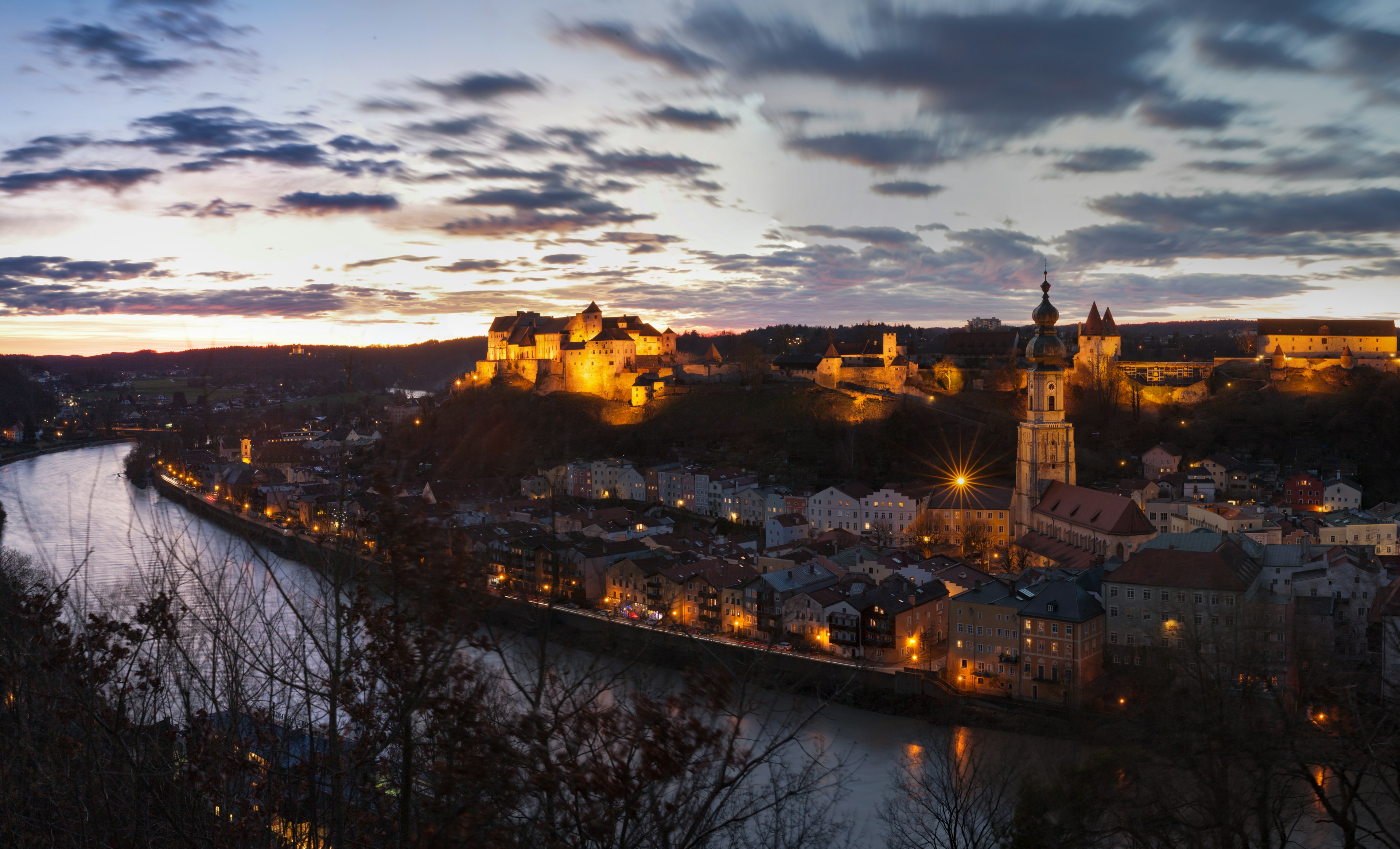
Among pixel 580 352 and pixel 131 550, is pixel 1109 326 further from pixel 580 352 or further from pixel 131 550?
pixel 131 550

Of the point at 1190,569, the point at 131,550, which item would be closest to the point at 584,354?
the point at 1190,569

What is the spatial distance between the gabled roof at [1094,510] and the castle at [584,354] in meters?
15.3

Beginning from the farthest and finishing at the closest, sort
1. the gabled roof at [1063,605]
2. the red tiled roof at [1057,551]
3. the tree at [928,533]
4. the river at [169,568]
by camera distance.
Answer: the tree at [928,533] < the red tiled roof at [1057,551] < the gabled roof at [1063,605] < the river at [169,568]

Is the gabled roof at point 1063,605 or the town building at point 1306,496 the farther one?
the town building at point 1306,496

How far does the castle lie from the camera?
31.4 meters

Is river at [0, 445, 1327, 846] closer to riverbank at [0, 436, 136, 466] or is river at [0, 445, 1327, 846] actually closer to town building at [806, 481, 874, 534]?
riverbank at [0, 436, 136, 466]

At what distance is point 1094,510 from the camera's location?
15.6 meters

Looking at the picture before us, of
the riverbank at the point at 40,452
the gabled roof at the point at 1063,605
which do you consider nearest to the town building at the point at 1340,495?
the gabled roof at the point at 1063,605

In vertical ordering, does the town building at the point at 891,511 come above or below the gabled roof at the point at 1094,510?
below

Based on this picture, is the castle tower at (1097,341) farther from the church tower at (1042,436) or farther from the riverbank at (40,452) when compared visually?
the riverbank at (40,452)

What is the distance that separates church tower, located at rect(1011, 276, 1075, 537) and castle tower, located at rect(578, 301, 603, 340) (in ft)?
59.7

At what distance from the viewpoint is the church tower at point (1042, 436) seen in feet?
59.9

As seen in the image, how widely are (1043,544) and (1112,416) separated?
10926 millimetres

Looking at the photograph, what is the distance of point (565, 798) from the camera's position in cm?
171
